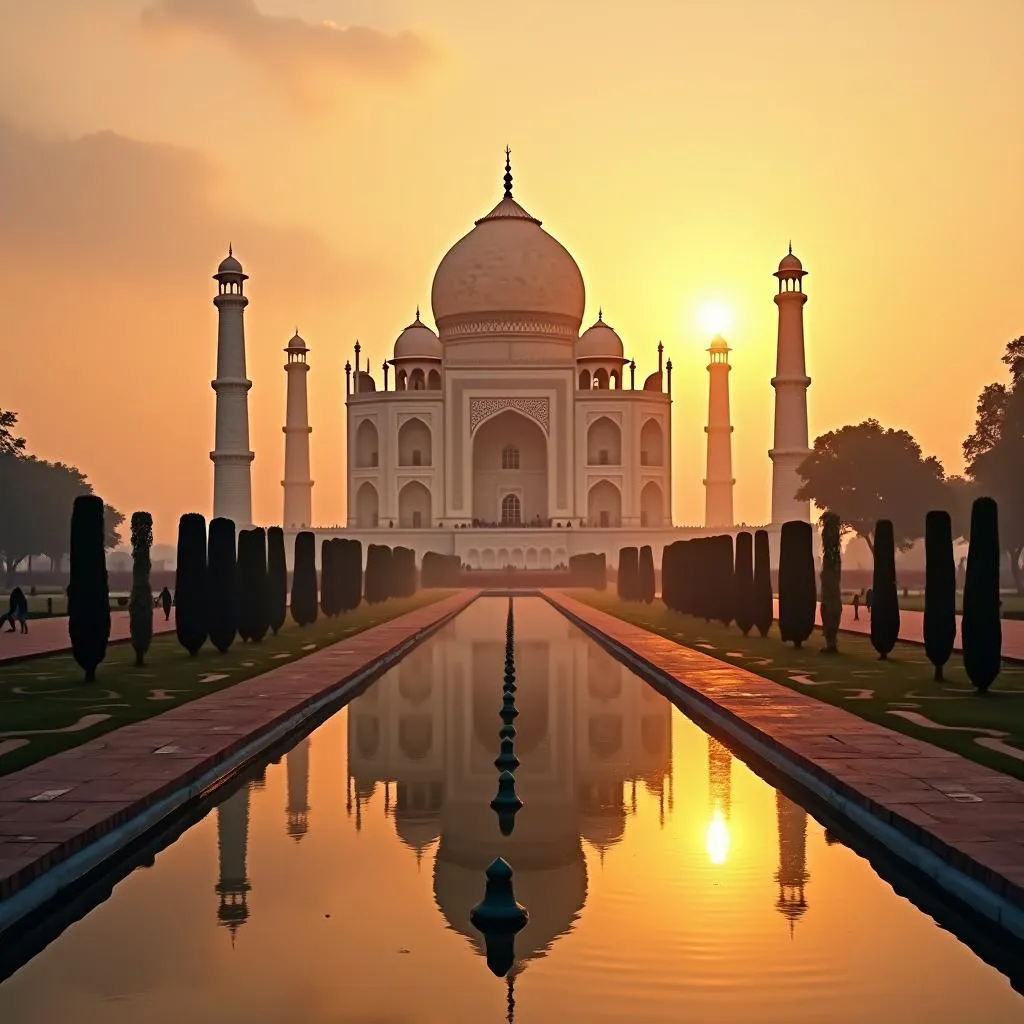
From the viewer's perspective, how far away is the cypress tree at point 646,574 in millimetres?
33406

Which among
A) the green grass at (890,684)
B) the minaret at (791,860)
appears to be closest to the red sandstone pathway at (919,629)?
the green grass at (890,684)

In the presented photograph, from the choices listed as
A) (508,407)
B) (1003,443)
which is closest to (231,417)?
(508,407)

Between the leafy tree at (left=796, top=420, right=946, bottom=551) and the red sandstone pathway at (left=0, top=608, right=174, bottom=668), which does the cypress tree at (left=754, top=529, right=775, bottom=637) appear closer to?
the red sandstone pathway at (left=0, top=608, right=174, bottom=668)

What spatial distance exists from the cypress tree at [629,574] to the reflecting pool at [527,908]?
26123 mm

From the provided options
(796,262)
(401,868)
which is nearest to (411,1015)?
(401,868)

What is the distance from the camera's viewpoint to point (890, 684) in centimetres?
1297

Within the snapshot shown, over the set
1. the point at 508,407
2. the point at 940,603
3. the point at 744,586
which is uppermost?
the point at 508,407

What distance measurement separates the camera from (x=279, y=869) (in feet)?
18.9

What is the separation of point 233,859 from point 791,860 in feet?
7.71

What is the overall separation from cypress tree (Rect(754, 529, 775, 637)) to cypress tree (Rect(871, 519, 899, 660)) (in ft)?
12.1

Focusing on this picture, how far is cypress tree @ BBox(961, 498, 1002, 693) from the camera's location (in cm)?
1214

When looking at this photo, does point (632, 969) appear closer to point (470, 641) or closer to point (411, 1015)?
point (411, 1015)

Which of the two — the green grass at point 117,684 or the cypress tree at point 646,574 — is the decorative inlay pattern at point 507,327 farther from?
the green grass at point 117,684

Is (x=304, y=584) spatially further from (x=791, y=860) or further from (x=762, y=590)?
(x=791, y=860)
